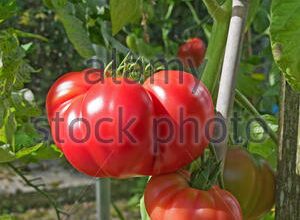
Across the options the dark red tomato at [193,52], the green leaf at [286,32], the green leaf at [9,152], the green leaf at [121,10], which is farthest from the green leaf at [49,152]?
the dark red tomato at [193,52]

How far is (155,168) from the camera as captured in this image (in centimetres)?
43

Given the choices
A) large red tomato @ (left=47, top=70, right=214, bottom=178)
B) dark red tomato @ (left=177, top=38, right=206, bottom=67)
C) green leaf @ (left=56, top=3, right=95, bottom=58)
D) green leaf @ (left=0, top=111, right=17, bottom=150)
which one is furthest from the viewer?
dark red tomato @ (left=177, top=38, right=206, bottom=67)

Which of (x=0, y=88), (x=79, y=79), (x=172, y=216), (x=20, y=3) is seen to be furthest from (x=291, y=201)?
(x=20, y=3)

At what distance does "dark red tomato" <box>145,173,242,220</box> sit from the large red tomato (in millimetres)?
21

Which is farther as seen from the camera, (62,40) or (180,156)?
(62,40)

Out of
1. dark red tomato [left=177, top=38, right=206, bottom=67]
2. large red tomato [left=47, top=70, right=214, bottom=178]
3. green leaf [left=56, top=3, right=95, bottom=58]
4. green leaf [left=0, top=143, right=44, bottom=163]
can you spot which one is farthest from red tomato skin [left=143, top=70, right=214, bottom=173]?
dark red tomato [left=177, top=38, right=206, bottom=67]

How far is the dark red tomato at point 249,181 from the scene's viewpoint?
1.73 feet

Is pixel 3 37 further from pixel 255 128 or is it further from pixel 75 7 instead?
pixel 255 128

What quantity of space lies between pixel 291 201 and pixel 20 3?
2544 millimetres

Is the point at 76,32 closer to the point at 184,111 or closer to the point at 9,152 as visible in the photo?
the point at 9,152

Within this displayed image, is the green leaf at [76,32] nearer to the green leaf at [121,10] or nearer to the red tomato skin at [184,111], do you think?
the green leaf at [121,10]

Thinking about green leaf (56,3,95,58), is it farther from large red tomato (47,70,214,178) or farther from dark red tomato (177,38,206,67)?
dark red tomato (177,38,206,67)

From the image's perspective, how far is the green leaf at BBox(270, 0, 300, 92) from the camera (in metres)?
0.41

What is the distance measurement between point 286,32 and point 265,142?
35 centimetres
